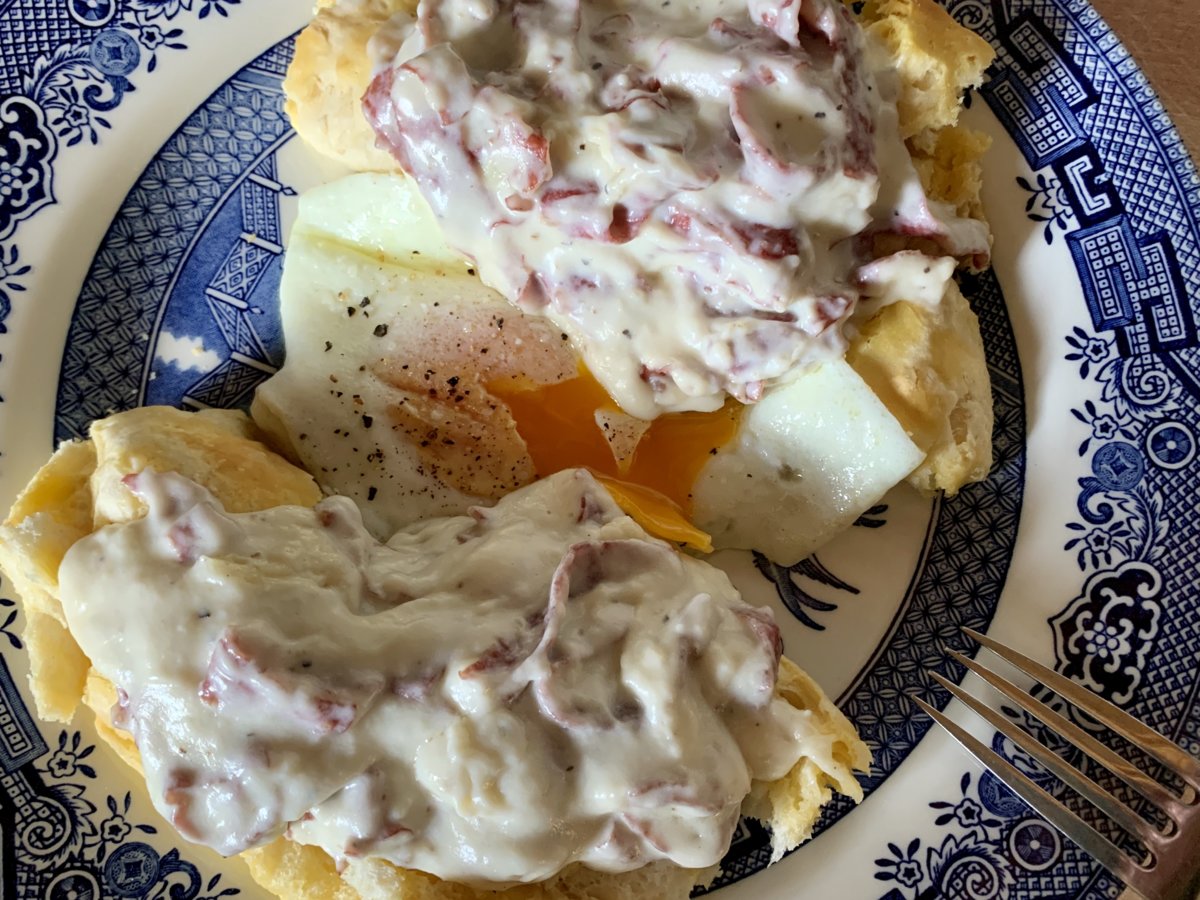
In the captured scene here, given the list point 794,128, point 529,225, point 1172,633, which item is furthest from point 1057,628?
point 529,225

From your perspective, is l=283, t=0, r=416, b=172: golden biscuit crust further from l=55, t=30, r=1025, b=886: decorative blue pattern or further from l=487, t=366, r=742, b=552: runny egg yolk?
l=487, t=366, r=742, b=552: runny egg yolk

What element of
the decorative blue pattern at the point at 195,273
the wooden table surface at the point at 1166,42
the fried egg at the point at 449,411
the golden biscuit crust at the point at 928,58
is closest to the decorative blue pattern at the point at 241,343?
the decorative blue pattern at the point at 195,273

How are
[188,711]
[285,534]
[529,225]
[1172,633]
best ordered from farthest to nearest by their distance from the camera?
[1172,633] → [529,225] → [285,534] → [188,711]

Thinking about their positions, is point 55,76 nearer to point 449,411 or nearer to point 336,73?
point 336,73

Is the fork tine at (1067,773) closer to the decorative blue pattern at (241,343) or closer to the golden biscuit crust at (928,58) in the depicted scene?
the decorative blue pattern at (241,343)

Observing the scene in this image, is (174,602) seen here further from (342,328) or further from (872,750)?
(872,750)

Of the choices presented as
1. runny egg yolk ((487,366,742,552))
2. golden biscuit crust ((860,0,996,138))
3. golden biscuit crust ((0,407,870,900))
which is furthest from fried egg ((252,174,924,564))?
golden biscuit crust ((860,0,996,138))

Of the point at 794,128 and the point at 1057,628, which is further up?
the point at 794,128

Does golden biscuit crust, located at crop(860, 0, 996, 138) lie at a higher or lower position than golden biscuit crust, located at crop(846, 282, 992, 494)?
higher
